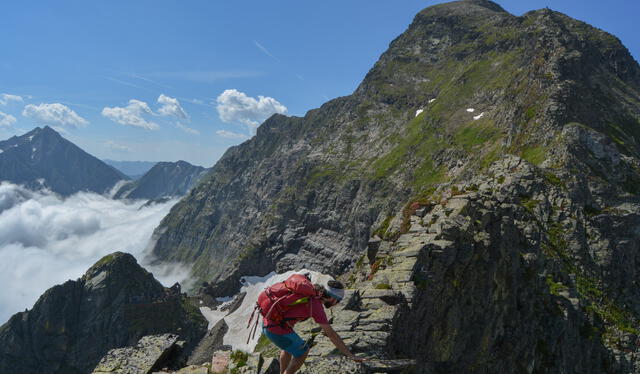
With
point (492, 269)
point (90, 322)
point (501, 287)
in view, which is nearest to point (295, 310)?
point (492, 269)

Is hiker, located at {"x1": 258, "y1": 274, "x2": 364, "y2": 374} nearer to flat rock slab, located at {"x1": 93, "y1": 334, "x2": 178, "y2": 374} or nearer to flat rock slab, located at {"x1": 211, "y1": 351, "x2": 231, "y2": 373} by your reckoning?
flat rock slab, located at {"x1": 211, "y1": 351, "x2": 231, "y2": 373}

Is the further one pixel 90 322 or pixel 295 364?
pixel 90 322

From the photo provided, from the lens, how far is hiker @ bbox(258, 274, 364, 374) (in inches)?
432

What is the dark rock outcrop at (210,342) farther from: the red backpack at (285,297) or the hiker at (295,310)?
the red backpack at (285,297)

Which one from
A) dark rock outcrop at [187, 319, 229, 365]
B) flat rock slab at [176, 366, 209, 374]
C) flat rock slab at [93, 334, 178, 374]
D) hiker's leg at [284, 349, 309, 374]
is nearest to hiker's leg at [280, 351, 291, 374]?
hiker's leg at [284, 349, 309, 374]

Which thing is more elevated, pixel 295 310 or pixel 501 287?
pixel 501 287

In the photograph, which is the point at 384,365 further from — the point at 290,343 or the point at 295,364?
the point at 290,343

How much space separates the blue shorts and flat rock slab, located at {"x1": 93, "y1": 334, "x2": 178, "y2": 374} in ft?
24.9

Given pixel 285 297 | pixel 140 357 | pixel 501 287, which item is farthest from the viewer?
pixel 501 287

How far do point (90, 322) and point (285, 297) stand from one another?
618ft

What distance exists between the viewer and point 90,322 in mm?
163375

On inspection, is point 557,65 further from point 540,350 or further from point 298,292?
point 298,292

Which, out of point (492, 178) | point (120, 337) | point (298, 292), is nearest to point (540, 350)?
point (298, 292)

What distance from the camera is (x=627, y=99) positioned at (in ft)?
450
